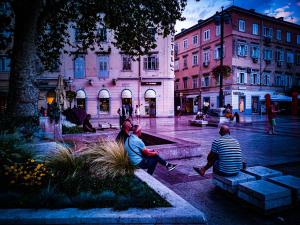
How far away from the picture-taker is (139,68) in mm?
30188

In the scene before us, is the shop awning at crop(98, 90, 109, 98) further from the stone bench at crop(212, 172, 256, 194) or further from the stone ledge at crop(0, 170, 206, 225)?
the stone ledge at crop(0, 170, 206, 225)

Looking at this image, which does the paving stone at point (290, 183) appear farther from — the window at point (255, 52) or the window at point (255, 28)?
the window at point (255, 28)

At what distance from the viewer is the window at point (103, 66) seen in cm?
2964

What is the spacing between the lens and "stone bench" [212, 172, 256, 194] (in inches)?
163

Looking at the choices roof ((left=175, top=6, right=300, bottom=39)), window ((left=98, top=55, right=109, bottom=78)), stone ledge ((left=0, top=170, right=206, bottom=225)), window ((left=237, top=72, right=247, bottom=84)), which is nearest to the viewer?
stone ledge ((left=0, top=170, right=206, bottom=225))

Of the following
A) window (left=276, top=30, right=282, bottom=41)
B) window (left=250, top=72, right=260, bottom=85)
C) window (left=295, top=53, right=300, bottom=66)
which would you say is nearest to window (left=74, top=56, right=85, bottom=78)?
window (left=250, top=72, right=260, bottom=85)

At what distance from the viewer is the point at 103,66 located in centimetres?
2970

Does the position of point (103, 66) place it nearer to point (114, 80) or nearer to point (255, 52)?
point (114, 80)

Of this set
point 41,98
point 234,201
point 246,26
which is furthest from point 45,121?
point 246,26

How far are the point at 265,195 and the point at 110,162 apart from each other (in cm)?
287

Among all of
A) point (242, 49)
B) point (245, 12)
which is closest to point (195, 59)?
point (242, 49)

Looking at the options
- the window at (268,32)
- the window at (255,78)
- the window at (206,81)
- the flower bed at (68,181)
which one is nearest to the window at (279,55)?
the window at (268,32)

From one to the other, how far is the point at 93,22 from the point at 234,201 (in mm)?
11292

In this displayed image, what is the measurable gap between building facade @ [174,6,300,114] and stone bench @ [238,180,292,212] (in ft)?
93.6
